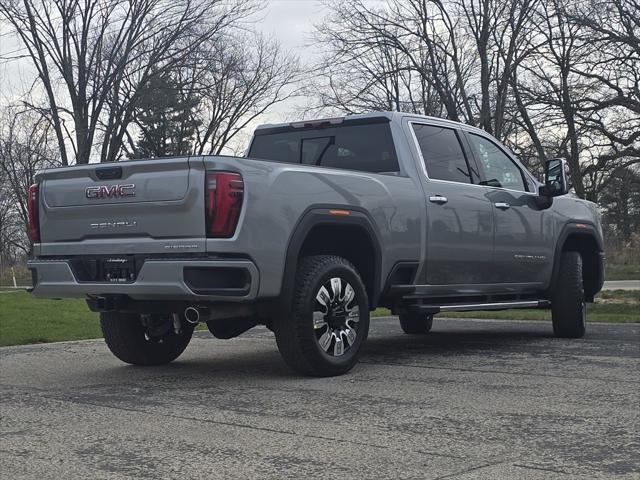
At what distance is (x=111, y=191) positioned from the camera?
651 centimetres

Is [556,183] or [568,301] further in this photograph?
[568,301]

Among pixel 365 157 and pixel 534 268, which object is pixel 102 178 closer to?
pixel 365 157

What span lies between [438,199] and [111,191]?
9.10 feet

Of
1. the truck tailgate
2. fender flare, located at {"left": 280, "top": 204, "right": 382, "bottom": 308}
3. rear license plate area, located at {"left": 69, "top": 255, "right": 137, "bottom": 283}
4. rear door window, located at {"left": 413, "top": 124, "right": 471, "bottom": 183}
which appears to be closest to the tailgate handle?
the truck tailgate

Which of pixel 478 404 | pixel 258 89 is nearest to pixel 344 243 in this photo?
pixel 478 404

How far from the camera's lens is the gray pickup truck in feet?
20.2

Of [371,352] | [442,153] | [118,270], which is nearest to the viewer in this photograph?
[118,270]

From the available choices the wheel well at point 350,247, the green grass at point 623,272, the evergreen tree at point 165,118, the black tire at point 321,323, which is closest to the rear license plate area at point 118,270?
the black tire at point 321,323

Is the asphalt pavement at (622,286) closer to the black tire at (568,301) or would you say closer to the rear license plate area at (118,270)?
the black tire at (568,301)

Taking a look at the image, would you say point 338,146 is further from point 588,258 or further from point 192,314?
point 588,258

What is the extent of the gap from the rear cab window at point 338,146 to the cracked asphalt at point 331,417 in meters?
1.68

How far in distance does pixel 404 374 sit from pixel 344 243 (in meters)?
1.12

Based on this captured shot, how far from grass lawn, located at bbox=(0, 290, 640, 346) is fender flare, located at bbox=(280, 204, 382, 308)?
4502mm

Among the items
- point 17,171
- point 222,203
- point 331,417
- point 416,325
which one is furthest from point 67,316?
point 17,171
